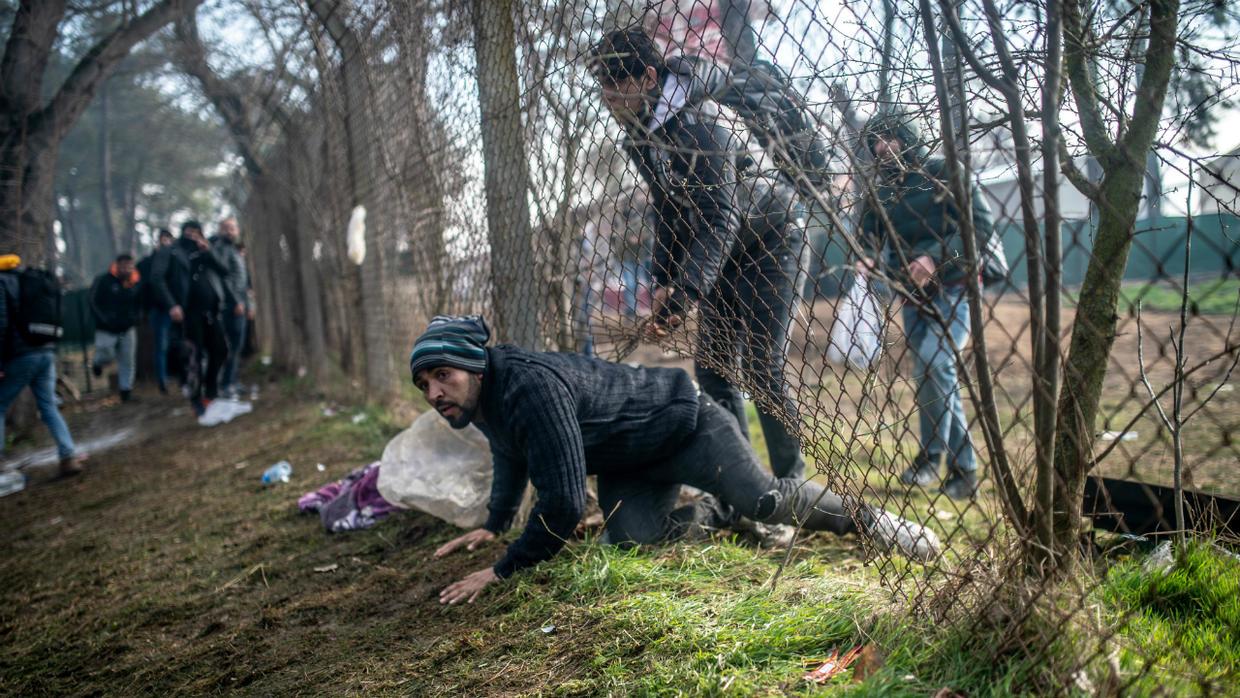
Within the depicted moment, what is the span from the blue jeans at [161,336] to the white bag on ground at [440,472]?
267 inches

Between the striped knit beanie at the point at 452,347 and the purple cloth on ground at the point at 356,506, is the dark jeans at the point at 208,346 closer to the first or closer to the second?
the purple cloth on ground at the point at 356,506

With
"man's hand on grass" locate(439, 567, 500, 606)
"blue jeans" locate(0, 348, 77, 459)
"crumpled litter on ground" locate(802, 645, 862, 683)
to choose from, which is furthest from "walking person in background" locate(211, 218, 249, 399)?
"crumpled litter on ground" locate(802, 645, 862, 683)

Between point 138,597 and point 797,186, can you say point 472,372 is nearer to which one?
point 797,186

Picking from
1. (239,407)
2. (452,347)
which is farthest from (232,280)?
(452,347)

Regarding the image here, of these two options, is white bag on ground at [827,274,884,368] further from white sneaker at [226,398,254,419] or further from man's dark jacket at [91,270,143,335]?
man's dark jacket at [91,270,143,335]

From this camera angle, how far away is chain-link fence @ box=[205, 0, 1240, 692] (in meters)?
1.45

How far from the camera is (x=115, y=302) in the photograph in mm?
8852

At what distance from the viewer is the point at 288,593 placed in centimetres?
301

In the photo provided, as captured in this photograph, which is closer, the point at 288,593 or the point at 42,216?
the point at 288,593

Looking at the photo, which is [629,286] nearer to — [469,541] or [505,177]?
[505,177]

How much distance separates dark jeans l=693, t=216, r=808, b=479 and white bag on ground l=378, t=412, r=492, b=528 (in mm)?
1030

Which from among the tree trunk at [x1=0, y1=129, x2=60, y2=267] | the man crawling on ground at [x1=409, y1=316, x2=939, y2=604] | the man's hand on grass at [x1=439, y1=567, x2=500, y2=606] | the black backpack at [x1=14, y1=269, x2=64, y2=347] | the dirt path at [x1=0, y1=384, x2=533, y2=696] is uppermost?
the tree trunk at [x1=0, y1=129, x2=60, y2=267]

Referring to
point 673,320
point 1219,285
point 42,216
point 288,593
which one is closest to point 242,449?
point 288,593

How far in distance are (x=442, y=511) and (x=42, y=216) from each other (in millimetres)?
7137
